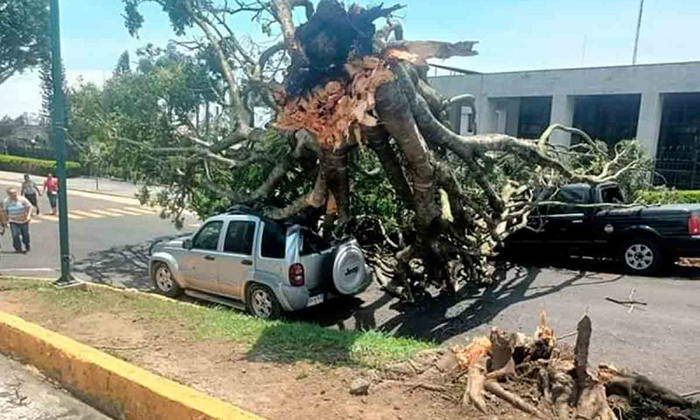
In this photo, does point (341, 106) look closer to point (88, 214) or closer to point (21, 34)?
point (88, 214)

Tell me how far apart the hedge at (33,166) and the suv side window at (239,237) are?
33854 mm

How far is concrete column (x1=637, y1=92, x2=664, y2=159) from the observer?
2289 cm

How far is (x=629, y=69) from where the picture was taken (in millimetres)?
23391

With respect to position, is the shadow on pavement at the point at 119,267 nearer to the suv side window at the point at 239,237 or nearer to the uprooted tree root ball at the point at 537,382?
the suv side window at the point at 239,237

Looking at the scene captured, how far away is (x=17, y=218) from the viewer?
1297 centimetres

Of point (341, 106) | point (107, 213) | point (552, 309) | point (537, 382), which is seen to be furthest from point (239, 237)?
point (107, 213)

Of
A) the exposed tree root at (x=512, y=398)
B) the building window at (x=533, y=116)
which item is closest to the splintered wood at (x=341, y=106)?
the exposed tree root at (x=512, y=398)

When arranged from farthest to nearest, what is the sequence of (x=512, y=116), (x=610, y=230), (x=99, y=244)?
(x=512, y=116) < (x=99, y=244) < (x=610, y=230)

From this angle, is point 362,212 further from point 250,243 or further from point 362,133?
point 362,133

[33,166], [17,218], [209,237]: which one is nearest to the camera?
[209,237]

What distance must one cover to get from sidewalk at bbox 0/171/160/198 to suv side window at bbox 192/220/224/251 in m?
19.8

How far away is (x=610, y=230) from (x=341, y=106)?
8.11 meters

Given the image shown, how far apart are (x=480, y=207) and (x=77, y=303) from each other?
657 centimetres

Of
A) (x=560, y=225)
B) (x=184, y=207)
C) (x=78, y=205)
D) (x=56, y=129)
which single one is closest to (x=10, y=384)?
(x=56, y=129)
